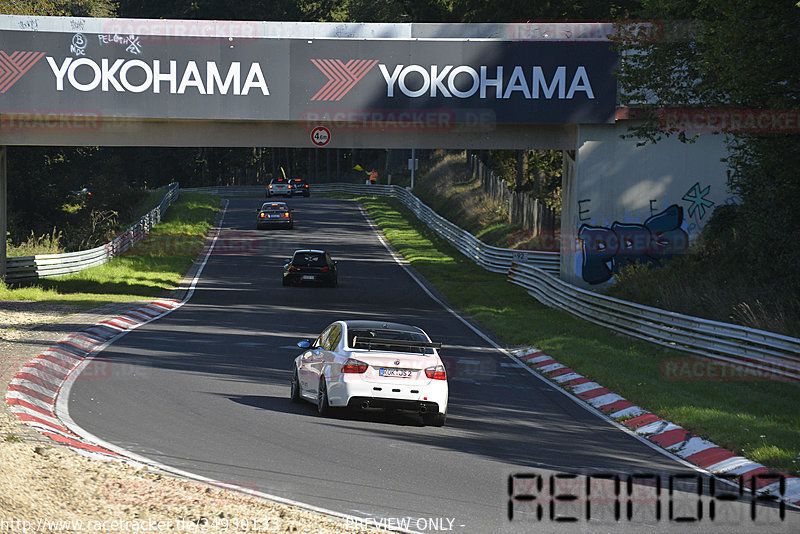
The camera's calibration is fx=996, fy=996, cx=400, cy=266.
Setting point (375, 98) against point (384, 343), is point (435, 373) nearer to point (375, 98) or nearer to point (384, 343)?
point (384, 343)

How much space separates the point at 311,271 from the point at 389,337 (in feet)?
74.2

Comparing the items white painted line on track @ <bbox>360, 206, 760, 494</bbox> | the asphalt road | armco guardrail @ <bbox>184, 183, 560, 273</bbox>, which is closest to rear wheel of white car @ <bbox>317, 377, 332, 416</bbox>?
the asphalt road

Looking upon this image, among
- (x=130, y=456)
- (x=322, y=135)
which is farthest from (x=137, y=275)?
(x=130, y=456)

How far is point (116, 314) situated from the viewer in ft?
86.6

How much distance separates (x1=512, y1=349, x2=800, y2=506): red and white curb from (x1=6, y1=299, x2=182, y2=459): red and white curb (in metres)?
6.89

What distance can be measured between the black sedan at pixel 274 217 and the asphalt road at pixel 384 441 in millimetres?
33503

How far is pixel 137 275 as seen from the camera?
38219 millimetres

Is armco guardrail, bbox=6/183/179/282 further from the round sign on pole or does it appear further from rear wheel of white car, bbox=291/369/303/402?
rear wheel of white car, bbox=291/369/303/402

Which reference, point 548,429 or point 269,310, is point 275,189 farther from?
point 548,429

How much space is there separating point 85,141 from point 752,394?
69.3ft

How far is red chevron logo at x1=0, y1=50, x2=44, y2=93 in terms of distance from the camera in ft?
91.9

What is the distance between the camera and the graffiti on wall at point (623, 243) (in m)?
30.6

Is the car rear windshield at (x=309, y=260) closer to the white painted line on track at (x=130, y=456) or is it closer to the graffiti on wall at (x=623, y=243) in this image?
the graffiti on wall at (x=623, y=243)

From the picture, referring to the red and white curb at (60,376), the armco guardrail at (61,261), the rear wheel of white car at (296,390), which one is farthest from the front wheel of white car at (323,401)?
the armco guardrail at (61,261)
